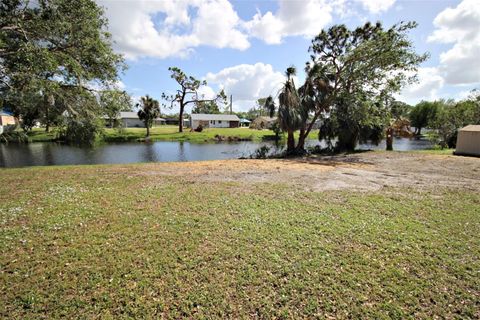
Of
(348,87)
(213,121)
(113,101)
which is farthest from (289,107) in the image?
(213,121)

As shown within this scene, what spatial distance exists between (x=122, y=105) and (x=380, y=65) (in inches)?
636

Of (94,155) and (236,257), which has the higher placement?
(236,257)

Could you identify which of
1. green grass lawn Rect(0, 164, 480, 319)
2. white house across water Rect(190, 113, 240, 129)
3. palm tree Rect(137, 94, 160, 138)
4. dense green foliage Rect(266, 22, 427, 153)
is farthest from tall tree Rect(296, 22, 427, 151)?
white house across water Rect(190, 113, 240, 129)

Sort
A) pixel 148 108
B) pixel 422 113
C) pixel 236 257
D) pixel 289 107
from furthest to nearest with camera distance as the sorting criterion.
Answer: pixel 422 113, pixel 148 108, pixel 289 107, pixel 236 257

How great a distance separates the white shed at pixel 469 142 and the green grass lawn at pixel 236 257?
13.8 metres

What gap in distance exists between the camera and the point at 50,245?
13.4 ft

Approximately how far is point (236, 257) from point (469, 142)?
817 inches

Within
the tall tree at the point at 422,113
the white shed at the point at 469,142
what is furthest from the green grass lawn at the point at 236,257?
the tall tree at the point at 422,113

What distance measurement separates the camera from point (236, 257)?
3.87 m

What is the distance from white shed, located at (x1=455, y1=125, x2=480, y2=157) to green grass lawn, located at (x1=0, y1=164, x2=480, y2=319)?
13.8 meters

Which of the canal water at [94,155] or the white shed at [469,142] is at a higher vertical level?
the white shed at [469,142]

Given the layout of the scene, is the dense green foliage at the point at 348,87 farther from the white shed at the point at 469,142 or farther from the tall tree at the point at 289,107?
the white shed at the point at 469,142

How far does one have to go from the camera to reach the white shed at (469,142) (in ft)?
53.7

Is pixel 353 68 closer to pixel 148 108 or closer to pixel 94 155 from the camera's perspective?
pixel 94 155
